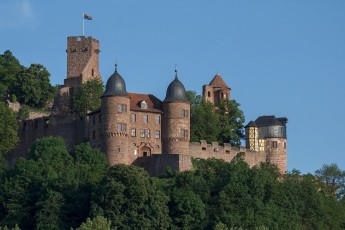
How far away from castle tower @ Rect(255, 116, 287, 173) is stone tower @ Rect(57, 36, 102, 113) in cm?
1364

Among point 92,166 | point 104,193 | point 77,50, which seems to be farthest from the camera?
point 77,50

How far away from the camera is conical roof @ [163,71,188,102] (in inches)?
4259


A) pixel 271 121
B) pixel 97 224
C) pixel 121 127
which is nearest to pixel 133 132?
pixel 121 127

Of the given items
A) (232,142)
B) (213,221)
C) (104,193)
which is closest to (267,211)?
(213,221)

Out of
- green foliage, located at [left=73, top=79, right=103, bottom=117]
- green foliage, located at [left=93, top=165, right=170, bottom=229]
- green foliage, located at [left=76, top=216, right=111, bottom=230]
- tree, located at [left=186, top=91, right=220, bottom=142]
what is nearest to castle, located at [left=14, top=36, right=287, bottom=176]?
green foliage, located at [left=73, top=79, right=103, bottom=117]

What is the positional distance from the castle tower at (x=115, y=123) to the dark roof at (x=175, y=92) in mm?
3573

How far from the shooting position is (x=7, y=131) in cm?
11044

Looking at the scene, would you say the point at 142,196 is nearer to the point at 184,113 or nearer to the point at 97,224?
the point at 97,224

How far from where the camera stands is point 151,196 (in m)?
93.0

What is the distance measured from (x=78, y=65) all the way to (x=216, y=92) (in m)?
11.7

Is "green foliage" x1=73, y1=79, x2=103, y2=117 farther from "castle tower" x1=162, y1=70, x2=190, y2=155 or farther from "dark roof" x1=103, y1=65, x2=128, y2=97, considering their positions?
"castle tower" x1=162, y1=70, x2=190, y2=155

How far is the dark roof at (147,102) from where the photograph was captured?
108250 mm

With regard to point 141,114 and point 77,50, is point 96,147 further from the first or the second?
point 77,50

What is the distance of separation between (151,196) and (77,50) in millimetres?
28722
